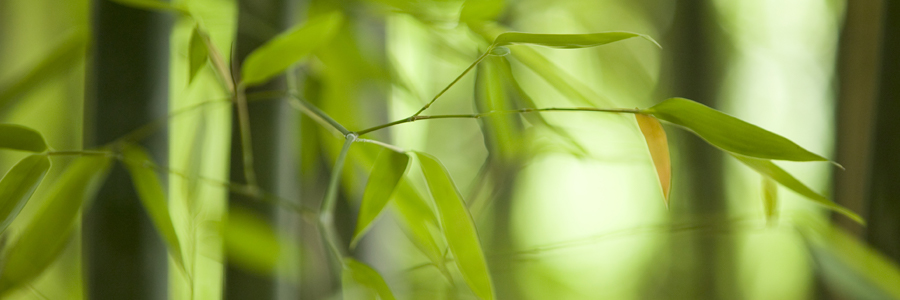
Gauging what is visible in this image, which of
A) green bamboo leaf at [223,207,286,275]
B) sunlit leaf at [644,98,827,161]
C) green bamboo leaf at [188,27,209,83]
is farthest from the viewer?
green bamboo leaf at [223,207,286,275]

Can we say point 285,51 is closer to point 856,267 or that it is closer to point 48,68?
point 48,68

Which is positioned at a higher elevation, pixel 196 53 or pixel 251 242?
pixel 196 53

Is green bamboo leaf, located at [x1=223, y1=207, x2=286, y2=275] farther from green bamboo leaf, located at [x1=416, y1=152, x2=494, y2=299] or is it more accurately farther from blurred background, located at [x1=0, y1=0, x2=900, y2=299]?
green bamboo leaf, located at [x1=416, y1=152, x2=494, y2=299]

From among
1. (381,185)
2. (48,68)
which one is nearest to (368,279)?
(381,185)

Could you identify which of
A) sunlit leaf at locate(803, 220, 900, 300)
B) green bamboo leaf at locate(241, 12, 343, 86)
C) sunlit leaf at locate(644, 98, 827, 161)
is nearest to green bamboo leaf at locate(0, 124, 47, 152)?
green bamboo leaf at locate(241, 12, 343, 86)

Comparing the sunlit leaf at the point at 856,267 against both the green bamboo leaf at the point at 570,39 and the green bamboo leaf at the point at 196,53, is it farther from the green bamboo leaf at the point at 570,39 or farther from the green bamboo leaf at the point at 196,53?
the green bamboo leaf at the point at 196,53

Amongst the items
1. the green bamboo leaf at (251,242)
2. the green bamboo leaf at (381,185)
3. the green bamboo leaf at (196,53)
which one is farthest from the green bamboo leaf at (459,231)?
the green bamboo leaf at (251,242)
